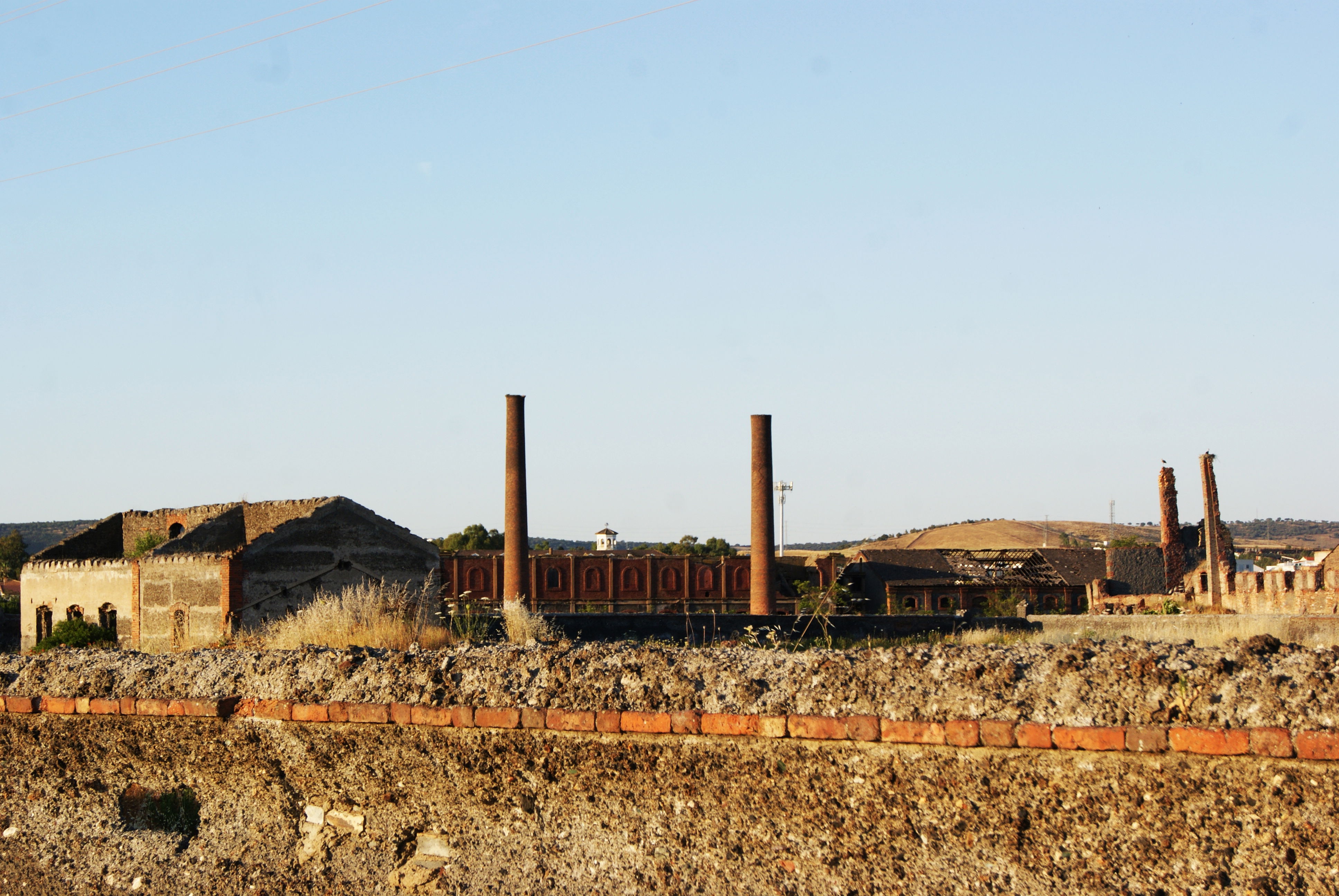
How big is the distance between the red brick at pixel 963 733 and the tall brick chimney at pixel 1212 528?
24252 mm

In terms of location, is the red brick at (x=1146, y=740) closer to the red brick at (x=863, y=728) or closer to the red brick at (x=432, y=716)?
the red brick at (x=863, y=728)

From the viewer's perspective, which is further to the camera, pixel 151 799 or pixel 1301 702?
pixel 151 799

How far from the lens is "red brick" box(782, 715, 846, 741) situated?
179 inches

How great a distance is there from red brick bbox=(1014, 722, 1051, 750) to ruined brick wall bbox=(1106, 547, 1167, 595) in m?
46.7

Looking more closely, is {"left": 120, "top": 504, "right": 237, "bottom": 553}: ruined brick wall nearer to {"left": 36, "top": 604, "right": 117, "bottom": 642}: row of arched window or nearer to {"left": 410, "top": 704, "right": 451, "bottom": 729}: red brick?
{"left": 36, "top": 604, "right": 117, "bottom": 642}: row of arched window

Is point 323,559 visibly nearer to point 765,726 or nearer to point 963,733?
point 765,726

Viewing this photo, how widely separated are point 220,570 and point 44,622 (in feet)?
18.6

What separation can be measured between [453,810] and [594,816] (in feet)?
2.65

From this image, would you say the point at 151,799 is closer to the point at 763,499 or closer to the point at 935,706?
the point at 935,706

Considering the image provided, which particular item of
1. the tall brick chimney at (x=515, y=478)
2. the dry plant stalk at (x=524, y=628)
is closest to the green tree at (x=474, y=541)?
the tall brick chimney at (x=515, y=478)

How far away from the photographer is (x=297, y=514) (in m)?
22.8

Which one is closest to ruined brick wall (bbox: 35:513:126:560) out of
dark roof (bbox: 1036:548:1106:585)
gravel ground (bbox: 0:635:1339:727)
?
gravel ground (bbox: 0:635:1339:727)

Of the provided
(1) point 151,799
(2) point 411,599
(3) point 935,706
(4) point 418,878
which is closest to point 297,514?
(2) point 411,599

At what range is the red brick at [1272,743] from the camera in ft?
12.6
